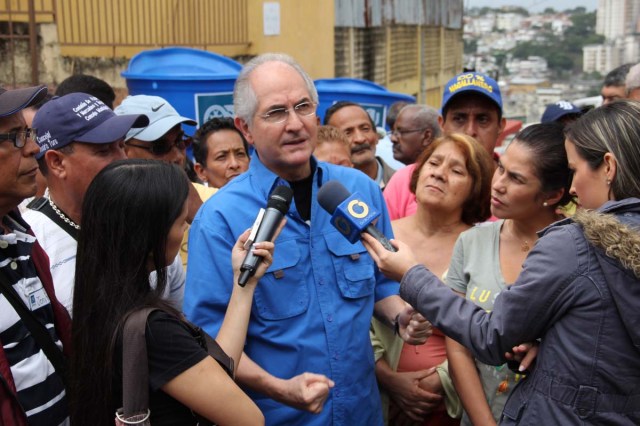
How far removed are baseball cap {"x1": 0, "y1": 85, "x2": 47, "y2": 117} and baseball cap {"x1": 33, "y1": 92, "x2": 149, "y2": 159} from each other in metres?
0.76

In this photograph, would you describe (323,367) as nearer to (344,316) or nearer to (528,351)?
(344,316)

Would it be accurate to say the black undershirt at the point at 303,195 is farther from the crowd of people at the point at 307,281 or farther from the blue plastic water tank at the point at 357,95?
the blue plastic water tank at the point at 357,95

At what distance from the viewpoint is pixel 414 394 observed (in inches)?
136

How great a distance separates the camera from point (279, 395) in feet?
8.86

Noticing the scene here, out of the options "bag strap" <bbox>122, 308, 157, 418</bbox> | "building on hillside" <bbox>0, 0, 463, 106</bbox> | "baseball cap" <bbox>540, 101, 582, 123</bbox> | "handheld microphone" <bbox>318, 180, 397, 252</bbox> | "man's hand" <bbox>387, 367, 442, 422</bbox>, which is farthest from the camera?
"building on hillside" <bbox>0, 0, 463, 106</bbox>

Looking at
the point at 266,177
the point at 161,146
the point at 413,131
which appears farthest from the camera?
the point at 413,131

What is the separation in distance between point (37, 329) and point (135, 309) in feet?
1.33

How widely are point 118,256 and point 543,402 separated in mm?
1434

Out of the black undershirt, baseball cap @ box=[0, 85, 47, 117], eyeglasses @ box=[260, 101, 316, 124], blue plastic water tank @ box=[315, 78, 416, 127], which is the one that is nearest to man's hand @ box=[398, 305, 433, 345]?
the black undershirt

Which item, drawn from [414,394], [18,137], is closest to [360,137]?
[414,394]

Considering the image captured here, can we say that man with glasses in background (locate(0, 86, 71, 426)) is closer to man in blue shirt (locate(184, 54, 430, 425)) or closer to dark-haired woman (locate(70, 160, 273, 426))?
dark-haired woman (locate(70, 160, 273, 426))

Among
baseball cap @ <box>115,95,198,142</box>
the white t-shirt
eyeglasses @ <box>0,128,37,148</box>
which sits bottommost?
the white t-shirt

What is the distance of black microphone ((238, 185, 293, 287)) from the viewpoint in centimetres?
254

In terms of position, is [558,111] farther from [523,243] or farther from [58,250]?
[58,250]
